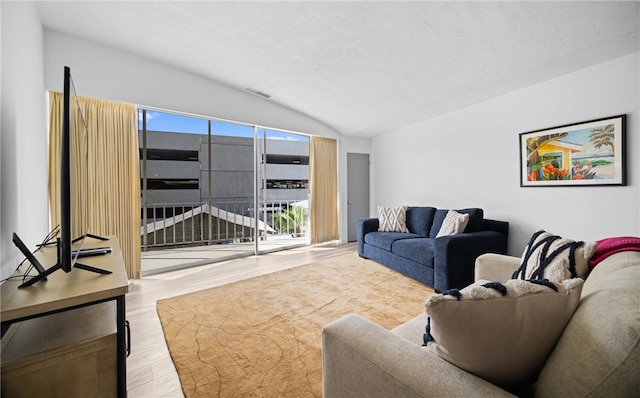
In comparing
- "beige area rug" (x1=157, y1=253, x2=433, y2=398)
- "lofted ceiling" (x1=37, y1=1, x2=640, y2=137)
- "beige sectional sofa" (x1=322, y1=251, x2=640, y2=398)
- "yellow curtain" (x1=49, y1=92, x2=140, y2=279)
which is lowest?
"beige area rug" (x1=157, y1=253, x2=433, y2=398)

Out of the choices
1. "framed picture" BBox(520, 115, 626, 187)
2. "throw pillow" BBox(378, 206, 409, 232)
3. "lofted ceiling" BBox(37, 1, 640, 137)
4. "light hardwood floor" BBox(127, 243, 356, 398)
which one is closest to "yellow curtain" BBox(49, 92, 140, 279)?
"light hardwood floor" BBox(127, 243, 356, 398)

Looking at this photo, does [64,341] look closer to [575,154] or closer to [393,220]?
[393,220]

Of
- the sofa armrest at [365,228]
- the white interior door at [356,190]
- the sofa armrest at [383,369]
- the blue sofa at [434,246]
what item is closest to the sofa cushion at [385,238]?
the blue sofa at [434,246]

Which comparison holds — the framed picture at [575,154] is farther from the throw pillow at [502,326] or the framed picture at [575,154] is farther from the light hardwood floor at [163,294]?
the light hardwood floor at [163,294]

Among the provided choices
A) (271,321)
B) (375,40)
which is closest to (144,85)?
(375,40)

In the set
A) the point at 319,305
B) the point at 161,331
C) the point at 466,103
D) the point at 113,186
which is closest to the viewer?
the point at 161,331

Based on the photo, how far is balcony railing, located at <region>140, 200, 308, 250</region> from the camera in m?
5.67

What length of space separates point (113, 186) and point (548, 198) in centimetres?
510

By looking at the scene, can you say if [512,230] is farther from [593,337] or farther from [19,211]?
[19,211]

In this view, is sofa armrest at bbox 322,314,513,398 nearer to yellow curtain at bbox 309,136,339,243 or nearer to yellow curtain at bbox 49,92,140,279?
yellow curtain at bbox 49,92,140,279

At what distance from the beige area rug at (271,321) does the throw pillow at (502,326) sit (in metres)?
1.05

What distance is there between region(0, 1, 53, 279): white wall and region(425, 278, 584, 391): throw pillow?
201 cm

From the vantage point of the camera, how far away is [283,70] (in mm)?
3326

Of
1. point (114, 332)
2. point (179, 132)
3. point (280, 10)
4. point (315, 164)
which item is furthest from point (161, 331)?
point (179, 132)
